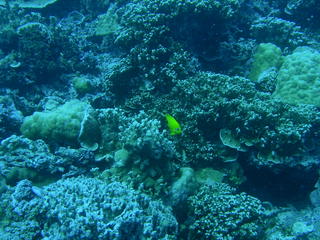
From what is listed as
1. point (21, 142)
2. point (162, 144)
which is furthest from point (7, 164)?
point (162, 144)

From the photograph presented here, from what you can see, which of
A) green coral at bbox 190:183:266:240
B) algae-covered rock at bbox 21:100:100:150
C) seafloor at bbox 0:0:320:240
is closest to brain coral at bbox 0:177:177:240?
seafloor at bbox 0:0:320:240

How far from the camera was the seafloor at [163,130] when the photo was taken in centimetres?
390

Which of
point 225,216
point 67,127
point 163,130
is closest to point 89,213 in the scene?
point 163,130

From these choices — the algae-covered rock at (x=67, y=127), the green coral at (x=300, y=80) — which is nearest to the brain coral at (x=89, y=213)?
the algae-covered rock at (x=67, y=127)

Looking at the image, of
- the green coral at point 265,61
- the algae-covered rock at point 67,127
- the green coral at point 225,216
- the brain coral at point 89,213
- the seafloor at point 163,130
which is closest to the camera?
the brain coral at point 89,213

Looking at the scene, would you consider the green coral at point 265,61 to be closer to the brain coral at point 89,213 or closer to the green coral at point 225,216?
the green coral at point 225,216

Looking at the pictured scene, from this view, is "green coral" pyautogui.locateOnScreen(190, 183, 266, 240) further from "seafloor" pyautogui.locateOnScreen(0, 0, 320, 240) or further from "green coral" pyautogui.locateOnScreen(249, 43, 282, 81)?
"green coral" pyautogui.locateOnScreen(249, 43, 282, 81)

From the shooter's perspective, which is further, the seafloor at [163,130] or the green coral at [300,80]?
the green coral at [300,80]

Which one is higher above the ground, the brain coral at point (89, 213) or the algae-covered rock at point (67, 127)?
the algae-covered rock at point (67, 127)

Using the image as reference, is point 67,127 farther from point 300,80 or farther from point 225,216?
point 300,80

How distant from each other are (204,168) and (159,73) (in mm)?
2508

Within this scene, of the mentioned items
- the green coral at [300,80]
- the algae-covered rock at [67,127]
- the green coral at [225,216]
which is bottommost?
the green coral at [225,216]

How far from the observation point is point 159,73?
623cm

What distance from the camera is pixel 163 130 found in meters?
4.38
